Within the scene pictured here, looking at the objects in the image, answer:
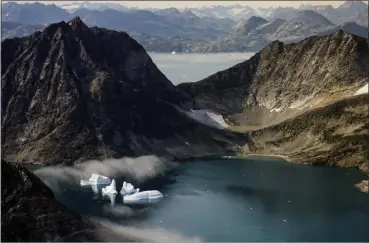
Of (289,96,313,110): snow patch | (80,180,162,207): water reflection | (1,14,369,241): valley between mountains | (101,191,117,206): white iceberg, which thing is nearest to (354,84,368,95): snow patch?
(1,14,369,241): valley between mountains

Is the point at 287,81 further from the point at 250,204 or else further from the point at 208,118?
the point at 250,204

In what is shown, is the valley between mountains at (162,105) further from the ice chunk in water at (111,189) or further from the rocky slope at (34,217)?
the rocky slope at (34,217)

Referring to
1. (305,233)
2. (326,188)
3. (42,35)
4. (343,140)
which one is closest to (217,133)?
(343,140)

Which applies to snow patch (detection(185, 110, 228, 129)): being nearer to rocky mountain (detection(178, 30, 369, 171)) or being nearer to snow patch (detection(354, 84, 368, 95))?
rocky mountain (detection(178, 30, 369, 171))

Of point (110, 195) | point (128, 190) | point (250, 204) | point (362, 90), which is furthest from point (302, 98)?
point (110, 195)

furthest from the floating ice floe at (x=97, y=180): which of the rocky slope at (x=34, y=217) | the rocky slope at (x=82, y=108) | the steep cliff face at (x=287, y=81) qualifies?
the steep cliff face at (x=287, y=81)

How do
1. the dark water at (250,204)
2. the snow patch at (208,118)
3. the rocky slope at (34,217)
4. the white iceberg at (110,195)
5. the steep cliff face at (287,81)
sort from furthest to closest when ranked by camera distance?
1. the snow patch at (208,118)
2. the steep cliff face at (287,81)
3. the white iceberg at (110,195)
4. the dark water at (250,204)
5. the rocky slope at (34,217)
